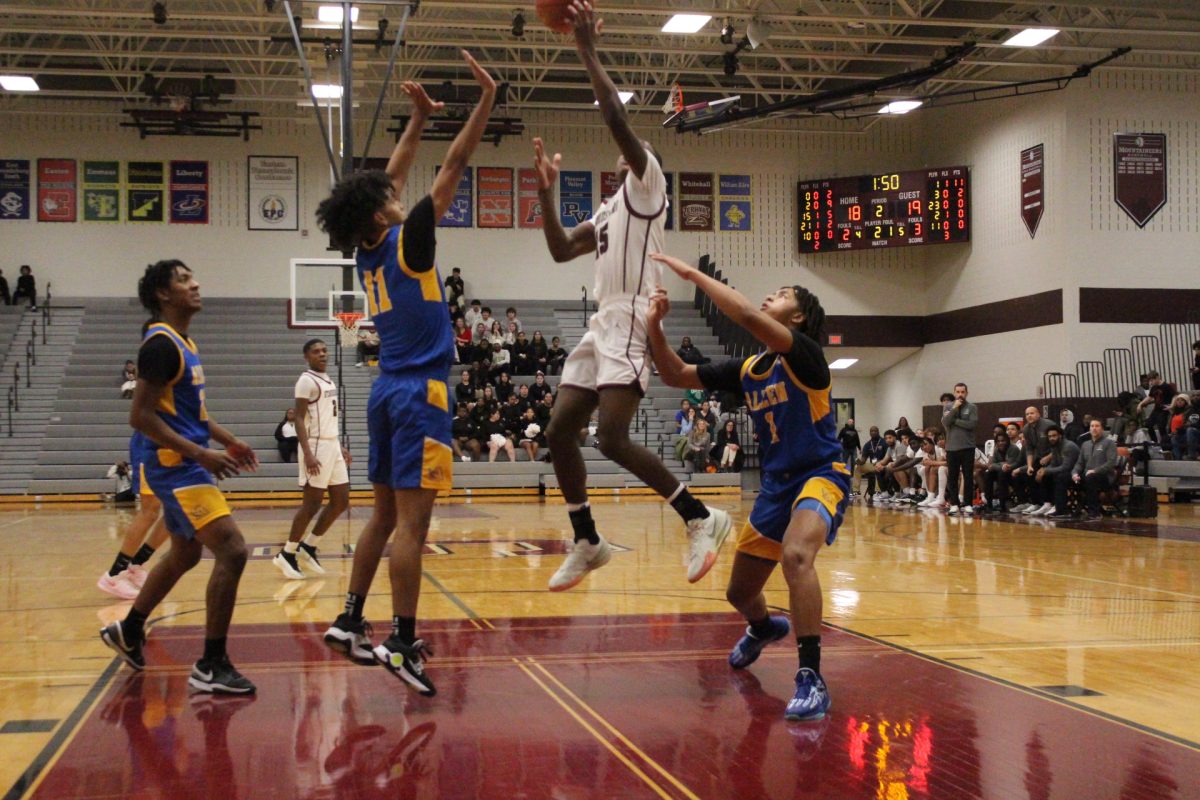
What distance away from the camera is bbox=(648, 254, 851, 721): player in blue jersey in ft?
15.1

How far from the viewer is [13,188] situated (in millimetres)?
26547

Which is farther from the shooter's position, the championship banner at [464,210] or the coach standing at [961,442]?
the championship banner at [464,210]

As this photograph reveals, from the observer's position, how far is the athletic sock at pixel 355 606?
473cm

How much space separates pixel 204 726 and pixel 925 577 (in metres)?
6.09

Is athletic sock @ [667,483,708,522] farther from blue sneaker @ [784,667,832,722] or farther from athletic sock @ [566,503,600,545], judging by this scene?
blue sneaker @ [784,667,832,722]

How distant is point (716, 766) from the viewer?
3650 mm

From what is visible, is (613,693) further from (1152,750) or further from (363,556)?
(1152,750)

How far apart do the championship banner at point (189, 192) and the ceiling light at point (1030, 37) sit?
58.3 feet

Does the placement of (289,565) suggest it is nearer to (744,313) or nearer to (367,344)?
(744,313)

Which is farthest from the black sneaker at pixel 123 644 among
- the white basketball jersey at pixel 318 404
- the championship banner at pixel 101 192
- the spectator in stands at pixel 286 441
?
the championship banner at pixel 101 192

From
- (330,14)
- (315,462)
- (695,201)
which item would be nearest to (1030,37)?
(695,201)

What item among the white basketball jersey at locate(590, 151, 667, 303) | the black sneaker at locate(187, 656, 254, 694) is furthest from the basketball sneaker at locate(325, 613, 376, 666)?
the white basketball jersey at locate(590, 151, 667, 303)

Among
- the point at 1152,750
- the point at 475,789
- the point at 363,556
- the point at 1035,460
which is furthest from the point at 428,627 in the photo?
the point at 1035,460

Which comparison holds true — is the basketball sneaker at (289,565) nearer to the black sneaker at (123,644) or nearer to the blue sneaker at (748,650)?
the black sneaker at (123,644)
